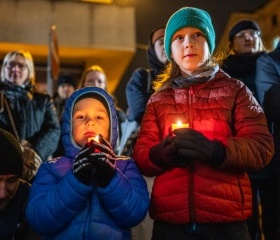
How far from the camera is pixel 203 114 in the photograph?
288 centimetres

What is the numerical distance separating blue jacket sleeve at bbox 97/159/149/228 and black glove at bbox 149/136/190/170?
9.0 inches

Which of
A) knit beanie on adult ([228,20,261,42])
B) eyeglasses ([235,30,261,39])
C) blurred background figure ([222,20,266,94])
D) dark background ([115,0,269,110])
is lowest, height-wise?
blurred background figure ([222,20,266,94])

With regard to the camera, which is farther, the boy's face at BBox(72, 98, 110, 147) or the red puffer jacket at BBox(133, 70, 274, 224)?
the boy's face at BBox(72, 98, 110, 147)

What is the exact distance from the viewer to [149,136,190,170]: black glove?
2.58 meters

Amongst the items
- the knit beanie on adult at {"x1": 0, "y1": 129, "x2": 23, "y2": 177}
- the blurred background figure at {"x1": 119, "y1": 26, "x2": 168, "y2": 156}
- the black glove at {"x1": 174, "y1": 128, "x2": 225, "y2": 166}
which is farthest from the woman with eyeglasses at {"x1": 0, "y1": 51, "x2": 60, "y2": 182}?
the black glove at {"x1": 174, "y1": 128, "x2": 225, "y2": 166}

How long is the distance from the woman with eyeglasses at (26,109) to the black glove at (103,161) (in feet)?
7.33

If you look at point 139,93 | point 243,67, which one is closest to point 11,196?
point 139,93

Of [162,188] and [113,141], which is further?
[113,141]

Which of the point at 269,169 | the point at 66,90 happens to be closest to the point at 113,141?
the point at 269,169

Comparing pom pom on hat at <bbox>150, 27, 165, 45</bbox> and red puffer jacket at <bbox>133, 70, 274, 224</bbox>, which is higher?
pom pom on hat at <bbox>150, 27, 165, 45</bbox>

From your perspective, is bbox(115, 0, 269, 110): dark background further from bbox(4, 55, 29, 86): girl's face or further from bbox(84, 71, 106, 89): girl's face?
bbox(4, 55, 29, 86): girl's face

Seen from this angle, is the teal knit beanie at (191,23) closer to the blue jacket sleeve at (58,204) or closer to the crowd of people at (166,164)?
the crowd of people at (166,164)

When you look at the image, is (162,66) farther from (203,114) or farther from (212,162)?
(212,162)

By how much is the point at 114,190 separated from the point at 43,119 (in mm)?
2625
